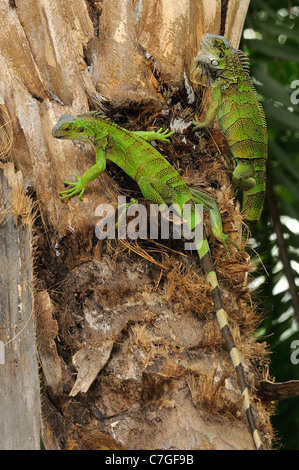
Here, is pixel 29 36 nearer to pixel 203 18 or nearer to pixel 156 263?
pixel 203 18

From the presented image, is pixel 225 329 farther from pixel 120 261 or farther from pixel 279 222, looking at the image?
pixel 279 222

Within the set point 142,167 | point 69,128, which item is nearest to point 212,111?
point 142,167

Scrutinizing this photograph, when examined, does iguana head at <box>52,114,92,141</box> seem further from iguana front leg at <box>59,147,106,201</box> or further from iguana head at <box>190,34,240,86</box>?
iguana head at <box>190,34,240,86</box>

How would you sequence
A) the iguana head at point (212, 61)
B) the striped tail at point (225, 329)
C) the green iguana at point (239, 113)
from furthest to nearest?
the green iguana at point (239, 113) < the iguana head at point (212, 61) < the striped tail at point (225, 329)

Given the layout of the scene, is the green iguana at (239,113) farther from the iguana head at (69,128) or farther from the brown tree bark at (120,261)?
the iguana head at (69,128)

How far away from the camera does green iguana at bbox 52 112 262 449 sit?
3.30m

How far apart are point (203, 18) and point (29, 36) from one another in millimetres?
1390

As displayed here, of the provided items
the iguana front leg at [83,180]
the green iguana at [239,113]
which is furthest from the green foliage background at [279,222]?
the iguana front leg at [83,180]

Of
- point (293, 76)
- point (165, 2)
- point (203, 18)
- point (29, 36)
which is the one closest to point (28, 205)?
point (29, 36)

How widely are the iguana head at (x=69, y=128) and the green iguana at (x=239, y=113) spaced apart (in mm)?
1181

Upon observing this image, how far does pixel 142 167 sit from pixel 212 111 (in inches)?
36.6

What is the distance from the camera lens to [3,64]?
3.62 m

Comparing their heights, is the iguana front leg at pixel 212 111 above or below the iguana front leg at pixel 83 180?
above

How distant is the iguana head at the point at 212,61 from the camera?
4.01 metres
